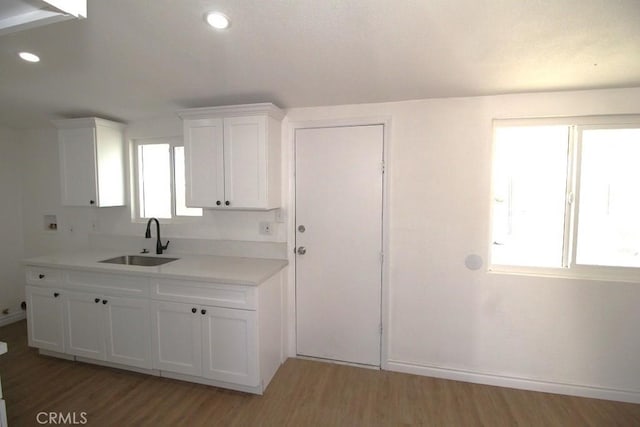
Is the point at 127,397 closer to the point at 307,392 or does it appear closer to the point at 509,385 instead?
the point at 307,392

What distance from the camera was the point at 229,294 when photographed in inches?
80.4

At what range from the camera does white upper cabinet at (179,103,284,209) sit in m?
2.26

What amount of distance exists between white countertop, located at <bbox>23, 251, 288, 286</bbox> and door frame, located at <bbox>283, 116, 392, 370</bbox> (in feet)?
0.97

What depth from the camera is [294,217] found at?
2521 millimetres

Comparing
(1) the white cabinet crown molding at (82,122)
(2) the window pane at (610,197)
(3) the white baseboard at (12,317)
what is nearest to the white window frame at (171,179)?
(1) the white cabinet crown molding at (82,122)

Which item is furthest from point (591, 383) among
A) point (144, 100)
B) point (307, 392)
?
point (144, 100)

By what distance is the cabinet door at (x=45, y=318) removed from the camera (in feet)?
7.98

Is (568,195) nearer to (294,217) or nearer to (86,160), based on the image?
(294,217)

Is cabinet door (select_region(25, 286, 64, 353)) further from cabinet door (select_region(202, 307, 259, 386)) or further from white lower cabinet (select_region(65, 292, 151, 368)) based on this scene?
cabinet door (select_region(202, 307, 259, 386))

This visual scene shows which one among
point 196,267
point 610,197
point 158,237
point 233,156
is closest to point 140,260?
point 158,237

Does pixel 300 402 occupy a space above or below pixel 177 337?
below

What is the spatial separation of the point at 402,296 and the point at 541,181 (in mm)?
1386

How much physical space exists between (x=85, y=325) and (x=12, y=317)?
1.84 metres

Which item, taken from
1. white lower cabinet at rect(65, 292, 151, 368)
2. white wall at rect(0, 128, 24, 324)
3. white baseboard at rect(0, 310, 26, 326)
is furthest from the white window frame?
white baseboard at rect(0, 310, 26, 326)
